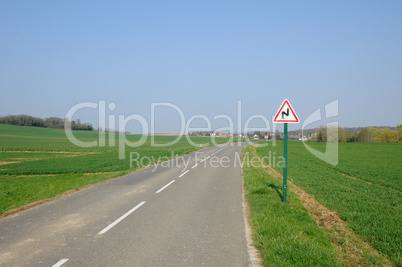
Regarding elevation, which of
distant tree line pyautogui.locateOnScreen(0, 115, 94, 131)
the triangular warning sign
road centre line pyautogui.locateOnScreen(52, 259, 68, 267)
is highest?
distant tree line pyautogui.locateOnScreen(0, 115, 94, 131)

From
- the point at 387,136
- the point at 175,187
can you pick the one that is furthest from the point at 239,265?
the point at 387,136

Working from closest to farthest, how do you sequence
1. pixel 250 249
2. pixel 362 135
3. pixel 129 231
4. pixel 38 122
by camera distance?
pixel 250 249 → pixel 129 231 → pixel 362 135 → pixel 38 122

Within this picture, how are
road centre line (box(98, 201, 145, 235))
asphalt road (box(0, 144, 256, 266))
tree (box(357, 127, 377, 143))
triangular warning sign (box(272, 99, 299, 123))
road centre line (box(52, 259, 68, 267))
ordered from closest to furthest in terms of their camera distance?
road centre line (box(52, 259, 68, 267)), asphalt road (box(0, 144, 256, 266)), road centre line (box(98, 201, 145, 235)), triangular warning sign (box(272, 99, 299, 123)), tree (box(357, 127, 377, 143))

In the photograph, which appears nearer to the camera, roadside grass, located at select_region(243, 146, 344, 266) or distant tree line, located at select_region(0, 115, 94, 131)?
roadside grass, located at select_region(243, 146, 344, 266)

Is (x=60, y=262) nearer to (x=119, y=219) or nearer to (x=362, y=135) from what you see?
(x=119, y=219)

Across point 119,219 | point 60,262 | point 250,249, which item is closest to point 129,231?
Answer: point 119,219

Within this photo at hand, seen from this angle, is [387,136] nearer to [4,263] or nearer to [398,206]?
[398,206]

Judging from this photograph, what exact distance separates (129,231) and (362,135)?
442 ft

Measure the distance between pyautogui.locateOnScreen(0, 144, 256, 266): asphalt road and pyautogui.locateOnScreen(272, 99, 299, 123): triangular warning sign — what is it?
10.3 feet

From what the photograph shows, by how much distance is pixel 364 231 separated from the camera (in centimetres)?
662

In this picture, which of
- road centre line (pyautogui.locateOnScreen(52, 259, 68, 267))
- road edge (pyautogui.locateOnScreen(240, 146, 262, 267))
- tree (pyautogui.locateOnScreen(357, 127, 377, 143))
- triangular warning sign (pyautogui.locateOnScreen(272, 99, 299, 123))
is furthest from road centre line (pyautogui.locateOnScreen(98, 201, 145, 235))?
tree (pyautogui.locateOnScreen(357, 127, 377, 143))

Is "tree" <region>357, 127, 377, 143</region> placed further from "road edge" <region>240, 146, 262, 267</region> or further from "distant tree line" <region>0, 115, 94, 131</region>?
"distant tree line" <region>0, 115, 94, 131</region>

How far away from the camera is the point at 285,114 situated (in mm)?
8789

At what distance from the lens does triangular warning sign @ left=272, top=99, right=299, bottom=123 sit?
8.70m
